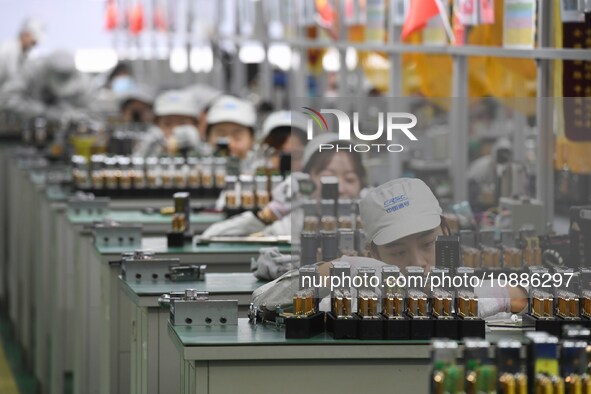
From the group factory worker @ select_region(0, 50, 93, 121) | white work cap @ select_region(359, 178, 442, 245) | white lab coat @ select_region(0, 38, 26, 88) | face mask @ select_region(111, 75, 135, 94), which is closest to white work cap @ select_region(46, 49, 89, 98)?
factory worker @ select_region(0, 50, 93, 121)

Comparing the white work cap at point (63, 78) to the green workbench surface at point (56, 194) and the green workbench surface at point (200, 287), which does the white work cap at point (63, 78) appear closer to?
the green workbench surface at point (56, 194)

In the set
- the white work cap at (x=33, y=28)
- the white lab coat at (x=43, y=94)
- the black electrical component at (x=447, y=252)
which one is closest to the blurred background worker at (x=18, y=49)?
the white work cap at (x=33, y=28)

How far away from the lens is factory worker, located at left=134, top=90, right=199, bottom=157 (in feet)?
39.0

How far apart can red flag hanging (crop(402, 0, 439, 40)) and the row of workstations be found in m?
1.57

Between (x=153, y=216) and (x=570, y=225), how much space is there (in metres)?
3.79

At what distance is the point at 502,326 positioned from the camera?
14.8ft

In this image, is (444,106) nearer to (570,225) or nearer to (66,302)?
(570,225)

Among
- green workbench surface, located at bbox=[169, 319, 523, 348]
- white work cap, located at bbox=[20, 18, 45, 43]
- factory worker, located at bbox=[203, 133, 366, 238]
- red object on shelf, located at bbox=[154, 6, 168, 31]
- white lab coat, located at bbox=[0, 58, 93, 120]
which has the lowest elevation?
green workbench surface, located at bbox=[169, 319, 523, 348]

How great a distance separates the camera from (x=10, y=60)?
16.4 metres

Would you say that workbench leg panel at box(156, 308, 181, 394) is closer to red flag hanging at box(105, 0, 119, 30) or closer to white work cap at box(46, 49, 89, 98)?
white work cap at box(46, 49, 89, 98)

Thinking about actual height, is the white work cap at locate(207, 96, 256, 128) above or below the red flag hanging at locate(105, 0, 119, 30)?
below

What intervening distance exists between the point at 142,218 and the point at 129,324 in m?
1.71

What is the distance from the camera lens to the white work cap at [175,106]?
13320 millimetres

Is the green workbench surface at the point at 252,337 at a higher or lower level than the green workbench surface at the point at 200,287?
lower
